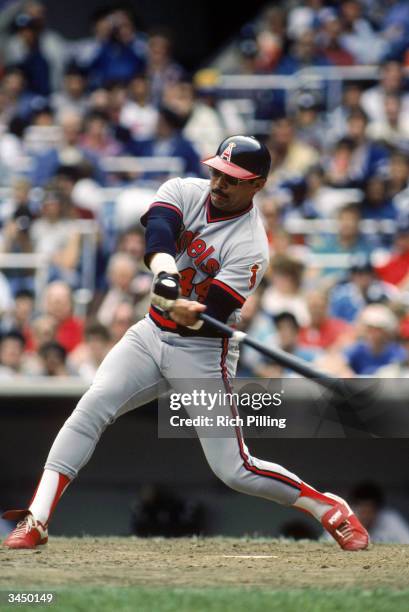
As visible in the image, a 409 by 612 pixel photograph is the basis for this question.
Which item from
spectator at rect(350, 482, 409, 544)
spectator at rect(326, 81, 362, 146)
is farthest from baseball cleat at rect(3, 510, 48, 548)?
spectator at rect(326, 81, 362, 146)

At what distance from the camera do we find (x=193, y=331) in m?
5.47

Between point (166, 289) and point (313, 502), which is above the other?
point (166, 289)

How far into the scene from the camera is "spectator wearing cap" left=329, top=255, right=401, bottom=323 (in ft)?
29.5

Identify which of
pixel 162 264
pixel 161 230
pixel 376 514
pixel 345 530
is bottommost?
pixel 376 514

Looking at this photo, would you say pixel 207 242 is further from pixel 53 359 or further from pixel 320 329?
pixel 320 329

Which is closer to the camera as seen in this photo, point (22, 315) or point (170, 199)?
point (170, 199)

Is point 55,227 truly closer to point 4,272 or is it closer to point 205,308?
point 4,272

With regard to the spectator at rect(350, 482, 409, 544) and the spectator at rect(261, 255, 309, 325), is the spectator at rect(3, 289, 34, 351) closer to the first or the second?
the spectator at rect(261, 255, 309, 325)

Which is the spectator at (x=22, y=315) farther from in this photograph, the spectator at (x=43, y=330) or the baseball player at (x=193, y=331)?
the baseball player at (x=193, y=331)

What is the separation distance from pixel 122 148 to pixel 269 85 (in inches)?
71.7

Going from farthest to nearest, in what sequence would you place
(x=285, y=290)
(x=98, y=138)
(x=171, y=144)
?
1. (x=98, y=138)
2. (x=171, y=144)
3. (x=285, y=290)

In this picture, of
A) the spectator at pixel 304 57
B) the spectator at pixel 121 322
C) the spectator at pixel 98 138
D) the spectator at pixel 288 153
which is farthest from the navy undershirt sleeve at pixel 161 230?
the spectator at pixel 304 57

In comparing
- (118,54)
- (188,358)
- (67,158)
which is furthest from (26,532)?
(118,54)

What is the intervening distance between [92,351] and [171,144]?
3.48 metres
